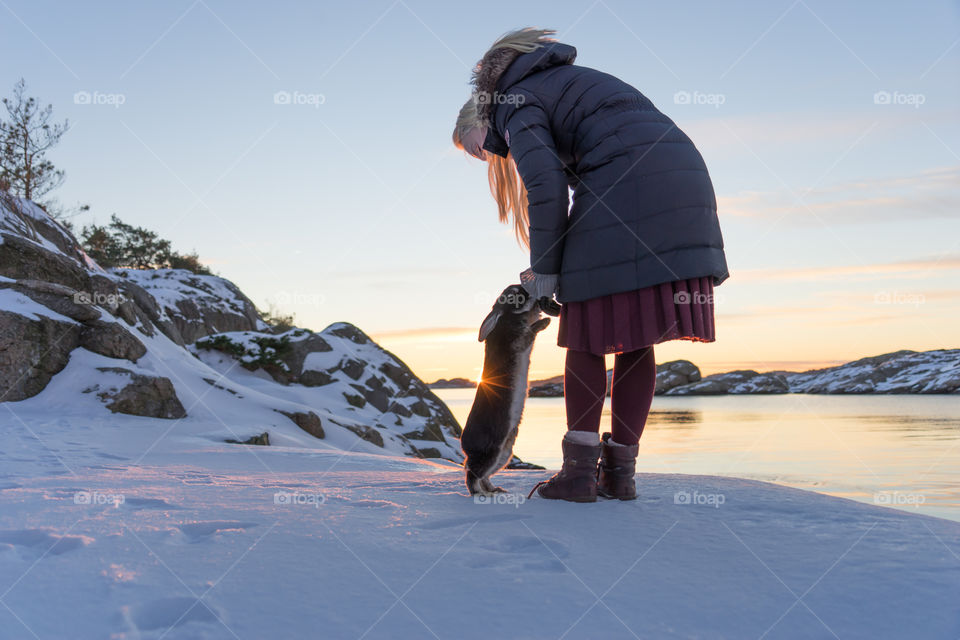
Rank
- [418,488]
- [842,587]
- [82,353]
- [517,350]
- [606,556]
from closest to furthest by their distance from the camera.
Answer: [842,587] → [606,556] → [517,350] → [418,488] → [82,353]

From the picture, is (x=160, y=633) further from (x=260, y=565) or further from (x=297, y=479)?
(x=297, y=479)

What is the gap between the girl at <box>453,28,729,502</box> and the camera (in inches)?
92.3

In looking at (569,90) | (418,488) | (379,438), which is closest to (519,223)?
(569,90)

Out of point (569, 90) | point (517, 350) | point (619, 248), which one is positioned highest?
point (569, 90)

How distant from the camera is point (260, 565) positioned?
1473mm

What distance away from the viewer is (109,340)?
18.6 feet

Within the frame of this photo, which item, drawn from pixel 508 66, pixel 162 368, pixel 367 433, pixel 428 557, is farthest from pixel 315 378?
pixel 428 557

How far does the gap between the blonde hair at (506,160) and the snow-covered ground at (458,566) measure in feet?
4.57

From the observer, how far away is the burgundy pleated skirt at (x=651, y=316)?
91.9 inches

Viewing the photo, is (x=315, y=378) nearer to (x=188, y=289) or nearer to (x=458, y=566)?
(x=188, y=289)

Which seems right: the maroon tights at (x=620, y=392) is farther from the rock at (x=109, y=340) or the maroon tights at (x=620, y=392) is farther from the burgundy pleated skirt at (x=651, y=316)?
the rock at (x=109, y=340)

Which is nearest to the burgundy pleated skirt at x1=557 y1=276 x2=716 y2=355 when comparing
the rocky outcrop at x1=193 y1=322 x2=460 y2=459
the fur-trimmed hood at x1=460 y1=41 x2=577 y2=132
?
the fur-trimmed hood at x1=460 y1=41 x2=577 y2=132

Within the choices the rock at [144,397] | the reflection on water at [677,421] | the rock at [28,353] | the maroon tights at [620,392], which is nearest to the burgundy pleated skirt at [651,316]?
the maroon tights at [620,392]

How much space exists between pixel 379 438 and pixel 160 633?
786 cm
